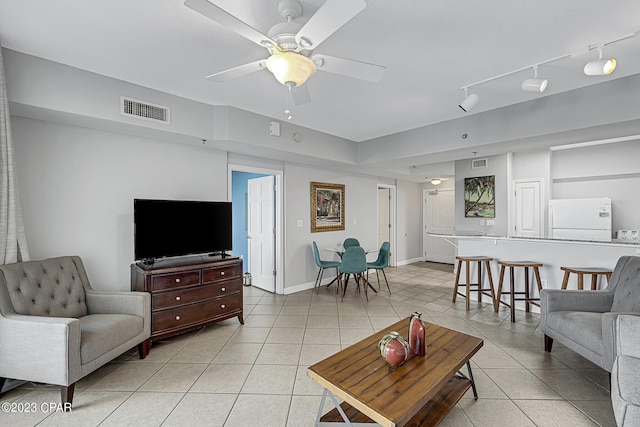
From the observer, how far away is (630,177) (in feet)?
15.4

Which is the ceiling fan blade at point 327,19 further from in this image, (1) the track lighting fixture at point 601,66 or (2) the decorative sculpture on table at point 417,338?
(1) the track lighting fixture at point 601,66

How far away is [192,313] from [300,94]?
2515 millimetres

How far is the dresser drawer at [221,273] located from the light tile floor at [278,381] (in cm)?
61

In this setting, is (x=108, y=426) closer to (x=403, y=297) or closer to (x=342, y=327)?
(x=342, y=327)

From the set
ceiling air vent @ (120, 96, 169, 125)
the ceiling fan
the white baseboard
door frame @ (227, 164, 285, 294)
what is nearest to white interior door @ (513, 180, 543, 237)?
the white baseboard

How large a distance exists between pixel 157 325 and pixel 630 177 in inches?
274

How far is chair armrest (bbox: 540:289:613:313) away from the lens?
2.71m

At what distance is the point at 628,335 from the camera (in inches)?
66.5

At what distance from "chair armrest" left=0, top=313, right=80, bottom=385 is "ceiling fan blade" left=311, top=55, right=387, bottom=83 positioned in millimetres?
2478

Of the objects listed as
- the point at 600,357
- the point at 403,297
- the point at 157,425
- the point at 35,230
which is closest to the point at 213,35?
the point at 35,230

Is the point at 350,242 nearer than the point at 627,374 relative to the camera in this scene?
No

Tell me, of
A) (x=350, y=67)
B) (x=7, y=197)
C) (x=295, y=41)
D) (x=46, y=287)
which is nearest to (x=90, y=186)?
(x=7, y=197)

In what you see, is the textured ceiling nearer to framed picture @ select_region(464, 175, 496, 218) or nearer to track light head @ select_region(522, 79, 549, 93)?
track light head @ select_region(522, 79, 549, 93)

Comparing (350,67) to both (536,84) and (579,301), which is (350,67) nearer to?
(536,84)
